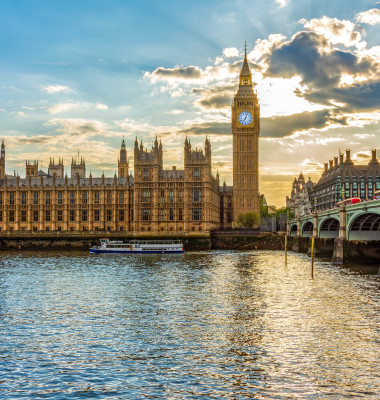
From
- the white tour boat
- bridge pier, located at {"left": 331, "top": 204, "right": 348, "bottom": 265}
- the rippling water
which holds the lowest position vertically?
the rippling water

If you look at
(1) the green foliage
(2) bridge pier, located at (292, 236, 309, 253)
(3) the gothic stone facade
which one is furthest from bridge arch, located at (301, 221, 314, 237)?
(1) the green foliage

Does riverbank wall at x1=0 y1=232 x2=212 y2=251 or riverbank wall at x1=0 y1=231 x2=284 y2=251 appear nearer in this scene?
riverbank wall at x1=0 y1=232 x2=212 y2=251

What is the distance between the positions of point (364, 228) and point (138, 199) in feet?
241

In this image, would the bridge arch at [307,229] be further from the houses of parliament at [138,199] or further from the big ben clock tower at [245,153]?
the big ben clock tower at [245,153]

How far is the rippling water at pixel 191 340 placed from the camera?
72.3 feet

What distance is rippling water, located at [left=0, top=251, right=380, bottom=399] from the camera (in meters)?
22.0

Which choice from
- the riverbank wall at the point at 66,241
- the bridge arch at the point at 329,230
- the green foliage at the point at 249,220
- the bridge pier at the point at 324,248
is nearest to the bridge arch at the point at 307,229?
the bridge arch at the point at 329,230

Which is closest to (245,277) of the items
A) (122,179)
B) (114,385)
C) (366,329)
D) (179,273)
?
(179,273)

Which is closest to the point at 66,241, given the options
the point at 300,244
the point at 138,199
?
the point at 138,199

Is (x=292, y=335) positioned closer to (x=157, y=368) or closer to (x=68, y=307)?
(x=157, y=368)

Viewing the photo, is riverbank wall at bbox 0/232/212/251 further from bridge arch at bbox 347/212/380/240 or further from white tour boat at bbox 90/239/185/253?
bridge arch at bbox 347/212/380/240

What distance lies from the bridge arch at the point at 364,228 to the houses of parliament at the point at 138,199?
61.5 meters

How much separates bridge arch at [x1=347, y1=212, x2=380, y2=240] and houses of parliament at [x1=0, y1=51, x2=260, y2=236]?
6149cm

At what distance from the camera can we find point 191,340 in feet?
97.0
